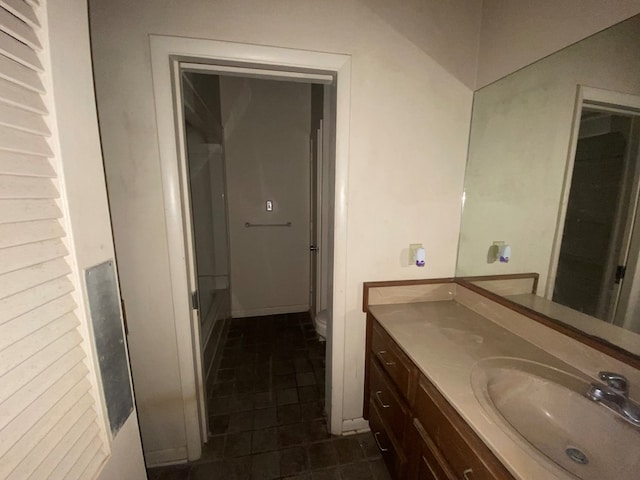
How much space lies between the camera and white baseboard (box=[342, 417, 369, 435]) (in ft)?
5.06

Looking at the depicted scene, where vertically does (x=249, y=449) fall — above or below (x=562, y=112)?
below

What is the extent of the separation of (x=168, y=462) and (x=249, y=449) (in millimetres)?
427

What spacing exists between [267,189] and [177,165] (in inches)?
68.1

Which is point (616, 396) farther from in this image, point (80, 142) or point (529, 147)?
point (80, 142)

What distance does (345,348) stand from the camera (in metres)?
1.45

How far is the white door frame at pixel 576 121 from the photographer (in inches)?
32.2

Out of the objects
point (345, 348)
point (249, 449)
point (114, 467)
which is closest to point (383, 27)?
point (345, 348)

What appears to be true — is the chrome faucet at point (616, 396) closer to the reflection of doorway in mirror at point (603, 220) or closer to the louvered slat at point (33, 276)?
the reflection of doorway in mirror at point (603, 220)

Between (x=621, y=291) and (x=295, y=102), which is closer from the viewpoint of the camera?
(x=621, y=291)

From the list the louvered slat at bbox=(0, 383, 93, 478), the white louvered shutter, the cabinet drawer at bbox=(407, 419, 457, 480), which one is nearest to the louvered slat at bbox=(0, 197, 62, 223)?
the white louvered shutter

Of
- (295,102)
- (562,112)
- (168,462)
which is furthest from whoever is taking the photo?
(295,102)

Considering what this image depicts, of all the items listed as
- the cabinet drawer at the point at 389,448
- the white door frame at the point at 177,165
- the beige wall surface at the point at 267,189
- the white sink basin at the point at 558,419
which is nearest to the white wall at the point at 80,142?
the white door frame at the point at 177,165

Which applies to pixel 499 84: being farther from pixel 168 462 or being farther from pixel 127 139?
pixel 168 462

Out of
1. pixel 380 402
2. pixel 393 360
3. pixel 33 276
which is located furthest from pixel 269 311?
pixel 33 276
